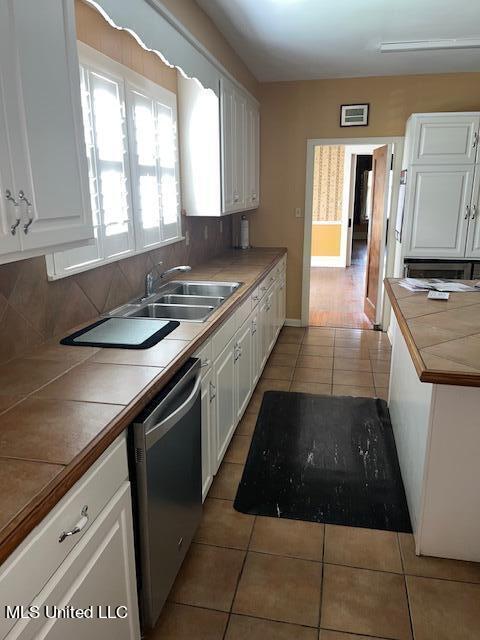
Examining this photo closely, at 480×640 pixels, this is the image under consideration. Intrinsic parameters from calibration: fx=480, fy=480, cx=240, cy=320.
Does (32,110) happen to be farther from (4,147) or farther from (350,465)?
(350,465)

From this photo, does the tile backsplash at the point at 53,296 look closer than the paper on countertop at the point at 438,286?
Yes

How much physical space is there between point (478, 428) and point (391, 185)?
3576mm

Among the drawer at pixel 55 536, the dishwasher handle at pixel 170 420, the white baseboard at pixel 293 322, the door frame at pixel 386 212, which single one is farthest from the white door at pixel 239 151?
the drawer at pixel 55 536

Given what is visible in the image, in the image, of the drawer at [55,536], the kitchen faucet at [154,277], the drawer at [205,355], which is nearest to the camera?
the drawer at [55,536]

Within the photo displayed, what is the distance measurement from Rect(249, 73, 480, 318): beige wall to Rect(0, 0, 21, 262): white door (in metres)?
4.15

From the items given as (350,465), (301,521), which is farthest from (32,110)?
(350,465)

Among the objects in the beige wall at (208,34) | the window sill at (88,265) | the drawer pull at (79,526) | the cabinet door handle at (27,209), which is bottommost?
the drawer pull at (79,526)

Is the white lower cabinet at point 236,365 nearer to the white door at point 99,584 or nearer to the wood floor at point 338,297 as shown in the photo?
the white door at point 99,584

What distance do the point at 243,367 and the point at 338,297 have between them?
411cm

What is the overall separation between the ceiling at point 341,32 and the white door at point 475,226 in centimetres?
110

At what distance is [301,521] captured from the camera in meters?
2.30

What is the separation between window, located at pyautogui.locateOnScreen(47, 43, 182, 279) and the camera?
7.09 feet

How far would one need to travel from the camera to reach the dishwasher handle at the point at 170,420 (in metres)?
1.47

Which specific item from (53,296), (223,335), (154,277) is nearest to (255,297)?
(154,277)
